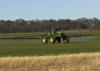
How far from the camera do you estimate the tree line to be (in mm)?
131675

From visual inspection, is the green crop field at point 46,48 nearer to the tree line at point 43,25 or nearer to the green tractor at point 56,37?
the green tractor at point 56,37

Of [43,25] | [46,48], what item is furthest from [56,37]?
[43,25]

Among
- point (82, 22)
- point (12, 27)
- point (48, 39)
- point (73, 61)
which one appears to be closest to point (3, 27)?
point (12, 27)

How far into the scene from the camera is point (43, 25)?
143 metres

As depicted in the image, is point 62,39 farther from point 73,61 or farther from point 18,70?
point 18,70

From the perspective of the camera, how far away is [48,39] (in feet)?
180

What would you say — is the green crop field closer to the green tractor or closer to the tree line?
the green tractor

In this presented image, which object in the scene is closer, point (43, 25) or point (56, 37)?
point (56, 37)

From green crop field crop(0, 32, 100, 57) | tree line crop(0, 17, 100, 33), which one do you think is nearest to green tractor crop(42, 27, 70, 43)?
green crop field crop(0, 32, 100, 57)

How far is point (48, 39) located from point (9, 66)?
34249 millimetres

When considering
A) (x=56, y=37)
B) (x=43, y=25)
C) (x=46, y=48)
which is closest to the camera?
(x=46, y=48)

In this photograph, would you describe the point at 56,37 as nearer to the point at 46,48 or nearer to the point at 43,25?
the point at 46,48

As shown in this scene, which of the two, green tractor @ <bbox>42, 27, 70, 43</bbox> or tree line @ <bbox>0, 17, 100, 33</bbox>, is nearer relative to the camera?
green tractor @ <bbox>42, 27, 70, 43</bbox>

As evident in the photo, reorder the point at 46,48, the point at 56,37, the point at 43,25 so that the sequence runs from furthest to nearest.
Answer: the point at 43,25
the point at 56,37
the point at 46,48
